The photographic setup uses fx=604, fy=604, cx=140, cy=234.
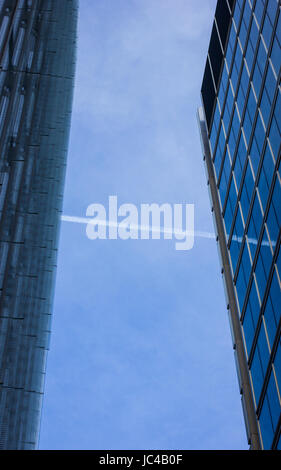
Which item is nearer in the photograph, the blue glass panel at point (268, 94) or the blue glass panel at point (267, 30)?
the blue glass panel at point (268, 94)

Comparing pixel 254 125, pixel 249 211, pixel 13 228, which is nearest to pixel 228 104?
pixel 254 125

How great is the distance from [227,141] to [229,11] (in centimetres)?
1122

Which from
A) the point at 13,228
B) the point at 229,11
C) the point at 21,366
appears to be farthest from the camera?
the point at 229,11

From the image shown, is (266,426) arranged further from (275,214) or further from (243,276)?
(275,214)

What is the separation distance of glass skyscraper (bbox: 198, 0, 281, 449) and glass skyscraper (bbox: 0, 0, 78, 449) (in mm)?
11084

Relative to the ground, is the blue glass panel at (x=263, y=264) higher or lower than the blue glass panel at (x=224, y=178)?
lower

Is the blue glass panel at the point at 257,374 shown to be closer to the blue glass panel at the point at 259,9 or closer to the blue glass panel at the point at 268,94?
the blue glass panel at the point at 268,94

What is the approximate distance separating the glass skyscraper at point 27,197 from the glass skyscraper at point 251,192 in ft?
36.4

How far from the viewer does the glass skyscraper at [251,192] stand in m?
30.1

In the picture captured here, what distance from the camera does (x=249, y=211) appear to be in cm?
3659

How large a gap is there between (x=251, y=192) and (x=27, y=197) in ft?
45.4

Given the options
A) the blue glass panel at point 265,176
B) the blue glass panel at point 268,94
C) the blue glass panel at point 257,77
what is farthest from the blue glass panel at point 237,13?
the blue glass panel at point 265,176

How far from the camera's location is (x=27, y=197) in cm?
3061

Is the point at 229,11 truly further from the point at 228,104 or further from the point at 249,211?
the point at 249,211
